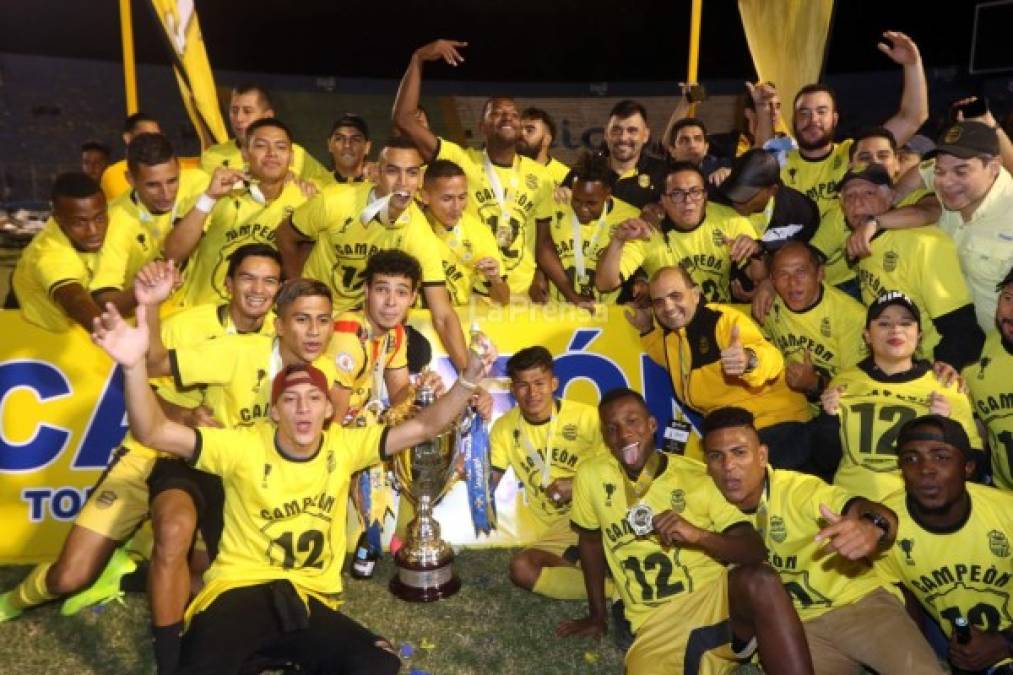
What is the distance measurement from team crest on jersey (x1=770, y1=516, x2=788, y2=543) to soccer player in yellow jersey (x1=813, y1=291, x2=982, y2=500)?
66 cm

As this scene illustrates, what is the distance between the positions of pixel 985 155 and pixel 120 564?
542cm

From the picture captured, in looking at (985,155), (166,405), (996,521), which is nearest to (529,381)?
(166,405)

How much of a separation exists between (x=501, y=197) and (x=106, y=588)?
3890 mm

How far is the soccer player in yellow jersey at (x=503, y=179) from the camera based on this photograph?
23.1 ft

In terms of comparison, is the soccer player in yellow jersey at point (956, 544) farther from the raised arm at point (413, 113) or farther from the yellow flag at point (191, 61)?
the yellow flag at point (191, 61)

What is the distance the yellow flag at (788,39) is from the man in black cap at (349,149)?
13.7ft

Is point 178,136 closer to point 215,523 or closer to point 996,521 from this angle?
point 215,523

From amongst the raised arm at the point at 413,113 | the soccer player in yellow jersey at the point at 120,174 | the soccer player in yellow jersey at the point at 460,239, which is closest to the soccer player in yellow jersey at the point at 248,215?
the soccer player in yellow jersey at the point at 460,239

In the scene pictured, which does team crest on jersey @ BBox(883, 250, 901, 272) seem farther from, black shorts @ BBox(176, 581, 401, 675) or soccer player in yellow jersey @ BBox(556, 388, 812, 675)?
black shorts @ BBox(176, 581, 401, 675)

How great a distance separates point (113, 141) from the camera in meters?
23.4

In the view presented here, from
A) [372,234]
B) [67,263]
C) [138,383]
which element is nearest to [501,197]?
[372,234]

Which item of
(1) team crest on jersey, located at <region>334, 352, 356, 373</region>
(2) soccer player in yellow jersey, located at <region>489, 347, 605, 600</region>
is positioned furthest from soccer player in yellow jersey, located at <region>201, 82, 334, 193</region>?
(2) soccer player in yellow jersey, located at <region>489, 347, 605, 600</region>

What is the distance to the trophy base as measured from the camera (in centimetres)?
507

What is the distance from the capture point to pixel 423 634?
475cm
